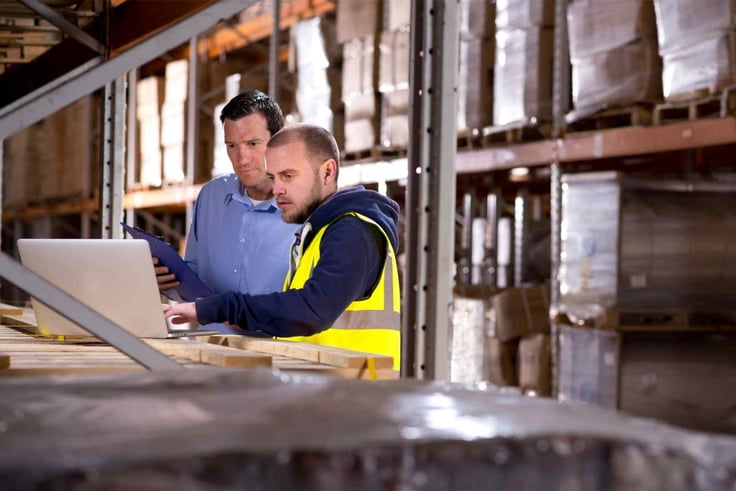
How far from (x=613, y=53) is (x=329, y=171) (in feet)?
9.90

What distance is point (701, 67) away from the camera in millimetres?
5387

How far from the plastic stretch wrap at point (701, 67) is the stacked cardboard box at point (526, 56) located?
930mm

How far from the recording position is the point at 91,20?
4.43m

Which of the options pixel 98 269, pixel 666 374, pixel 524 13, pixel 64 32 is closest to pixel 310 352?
pixel 98 269

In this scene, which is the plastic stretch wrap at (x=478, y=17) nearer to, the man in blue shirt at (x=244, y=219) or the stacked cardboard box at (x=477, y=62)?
the stacked cardboard box at (x=477, y=62)

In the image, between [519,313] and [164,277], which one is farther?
[519,313]

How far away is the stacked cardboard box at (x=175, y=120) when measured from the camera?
10172 mm

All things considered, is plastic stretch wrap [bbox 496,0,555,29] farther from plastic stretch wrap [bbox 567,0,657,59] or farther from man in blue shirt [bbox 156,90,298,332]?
man in blue shirt [bbox 156,90,298,332]

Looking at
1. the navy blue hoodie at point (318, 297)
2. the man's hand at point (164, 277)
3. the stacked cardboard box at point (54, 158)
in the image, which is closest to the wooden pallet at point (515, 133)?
the man's hand at point (164, 277)

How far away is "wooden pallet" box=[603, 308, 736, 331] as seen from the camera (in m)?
5.66

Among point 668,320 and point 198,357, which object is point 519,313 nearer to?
point 668,320

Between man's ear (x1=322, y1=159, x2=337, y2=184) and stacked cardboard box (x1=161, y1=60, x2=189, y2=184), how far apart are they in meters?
6.97

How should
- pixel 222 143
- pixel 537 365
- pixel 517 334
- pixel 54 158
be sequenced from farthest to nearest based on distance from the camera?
pixel 54 158, pixel 222 143, pixel 517 334, pixel 537 365

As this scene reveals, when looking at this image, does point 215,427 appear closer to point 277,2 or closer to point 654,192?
point 654,192
